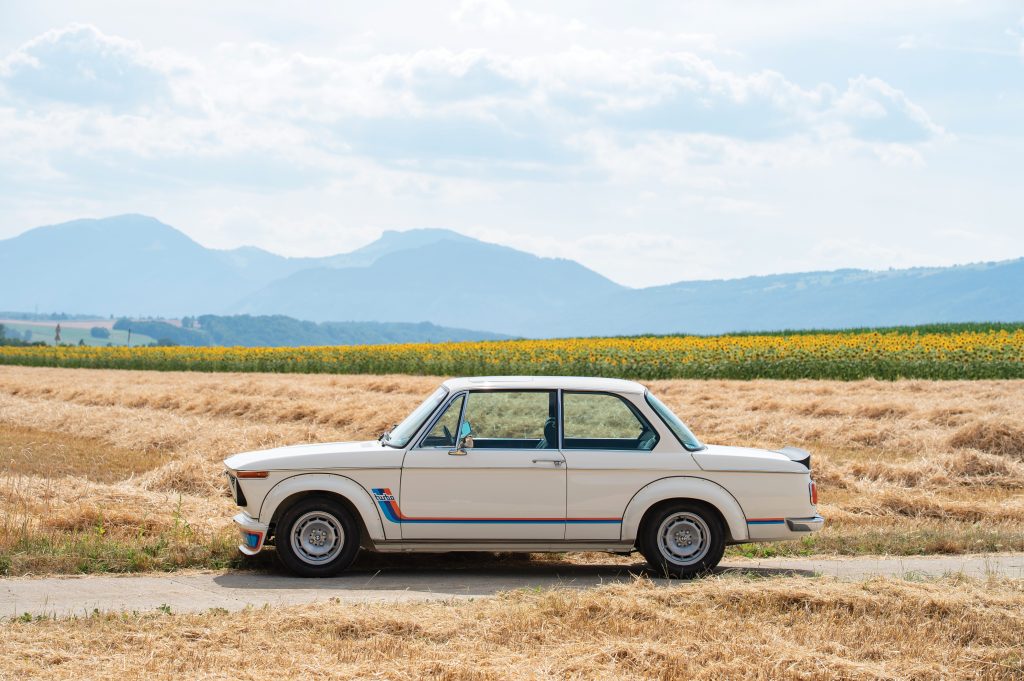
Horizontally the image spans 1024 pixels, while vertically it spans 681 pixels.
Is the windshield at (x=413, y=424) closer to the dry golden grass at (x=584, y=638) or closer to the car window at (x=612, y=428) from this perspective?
the car window at (x=612, y=428)

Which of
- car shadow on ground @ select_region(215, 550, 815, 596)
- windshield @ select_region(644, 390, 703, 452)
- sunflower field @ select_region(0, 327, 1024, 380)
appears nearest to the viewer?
car shadow on ground @ select_region(215, 550, 815, 596)

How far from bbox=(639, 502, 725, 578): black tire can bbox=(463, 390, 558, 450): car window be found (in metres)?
1.05

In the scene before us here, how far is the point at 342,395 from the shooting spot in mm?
26875

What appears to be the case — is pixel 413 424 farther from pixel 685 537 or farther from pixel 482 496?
pixel 685 537

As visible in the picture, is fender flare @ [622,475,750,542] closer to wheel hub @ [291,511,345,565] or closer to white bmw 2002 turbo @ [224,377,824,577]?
white bmw 2002 turbo @ [224,377,824,577]

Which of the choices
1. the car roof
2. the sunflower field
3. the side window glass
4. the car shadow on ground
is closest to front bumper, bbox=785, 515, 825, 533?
the car shadow on ground

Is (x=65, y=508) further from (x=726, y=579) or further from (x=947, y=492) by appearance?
(x=947, y=492)

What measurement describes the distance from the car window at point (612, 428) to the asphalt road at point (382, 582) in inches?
43.0

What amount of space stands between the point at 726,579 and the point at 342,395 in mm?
19355

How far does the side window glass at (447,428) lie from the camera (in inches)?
364

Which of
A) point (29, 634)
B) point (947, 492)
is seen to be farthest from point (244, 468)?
point (947, 492)

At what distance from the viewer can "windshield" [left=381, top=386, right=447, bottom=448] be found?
366 inches

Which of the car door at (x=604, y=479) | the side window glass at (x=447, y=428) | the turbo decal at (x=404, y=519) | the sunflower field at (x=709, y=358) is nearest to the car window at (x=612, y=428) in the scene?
the car door at (x=604, y=479)

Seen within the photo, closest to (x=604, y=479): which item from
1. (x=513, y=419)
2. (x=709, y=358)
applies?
(x=513, y=419)
